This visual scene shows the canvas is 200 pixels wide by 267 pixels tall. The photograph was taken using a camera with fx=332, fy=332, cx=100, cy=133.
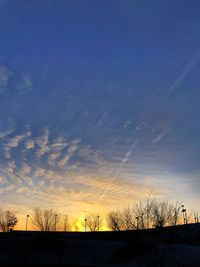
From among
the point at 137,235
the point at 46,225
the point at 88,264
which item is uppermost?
the point at 46,225

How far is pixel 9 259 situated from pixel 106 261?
1290 centimetres

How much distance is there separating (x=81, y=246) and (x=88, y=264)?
6.98 meters

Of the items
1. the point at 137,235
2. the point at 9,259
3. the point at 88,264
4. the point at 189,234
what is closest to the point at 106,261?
the point at 88,264

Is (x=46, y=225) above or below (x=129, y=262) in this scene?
above

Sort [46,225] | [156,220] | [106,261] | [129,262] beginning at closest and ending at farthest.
A: [129,262] < [106,261] < [156,220] < [46,225]

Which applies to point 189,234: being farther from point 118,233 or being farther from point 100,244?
point 118,233

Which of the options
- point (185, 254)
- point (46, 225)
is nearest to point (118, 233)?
point (185, 254)

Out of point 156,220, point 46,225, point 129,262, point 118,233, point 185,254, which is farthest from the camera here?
point 46,225

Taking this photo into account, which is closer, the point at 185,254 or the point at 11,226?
the point at 185,254

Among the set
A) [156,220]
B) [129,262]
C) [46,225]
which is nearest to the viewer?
[129,262]

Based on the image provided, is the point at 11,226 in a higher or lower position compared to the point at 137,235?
higher

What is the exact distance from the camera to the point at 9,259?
41.0 meters

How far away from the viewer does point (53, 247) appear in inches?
1732

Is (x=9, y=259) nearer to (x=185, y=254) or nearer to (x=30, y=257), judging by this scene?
(x=30, y=257)
